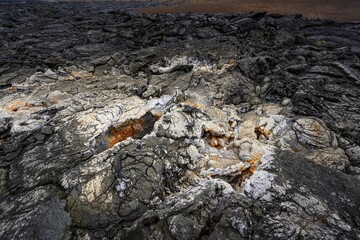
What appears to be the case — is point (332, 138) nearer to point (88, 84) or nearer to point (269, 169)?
point (269, 169)

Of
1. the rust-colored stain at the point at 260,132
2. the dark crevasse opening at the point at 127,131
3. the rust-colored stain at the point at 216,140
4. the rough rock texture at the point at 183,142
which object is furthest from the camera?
the rust-colored stain at the point at 260,132

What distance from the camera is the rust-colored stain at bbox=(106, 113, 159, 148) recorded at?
4367 millimetres

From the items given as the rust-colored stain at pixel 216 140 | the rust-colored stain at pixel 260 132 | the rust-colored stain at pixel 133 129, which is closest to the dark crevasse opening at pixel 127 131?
the rust-colored stain at pixel 133 129

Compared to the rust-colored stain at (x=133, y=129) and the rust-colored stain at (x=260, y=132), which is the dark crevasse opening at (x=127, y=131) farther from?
the rust-colored stain at (x=260, y=132)

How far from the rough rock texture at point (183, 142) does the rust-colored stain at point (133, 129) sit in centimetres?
2

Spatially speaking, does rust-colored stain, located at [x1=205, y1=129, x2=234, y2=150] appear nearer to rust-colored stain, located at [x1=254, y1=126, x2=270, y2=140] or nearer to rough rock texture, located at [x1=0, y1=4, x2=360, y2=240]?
rough rock texture, located at [x1=0, y1=4, x2=360, y2=240]

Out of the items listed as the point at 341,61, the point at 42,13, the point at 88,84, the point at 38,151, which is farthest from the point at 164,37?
the point at 42,13

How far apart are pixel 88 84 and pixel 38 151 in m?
2.43

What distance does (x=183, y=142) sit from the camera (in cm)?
414

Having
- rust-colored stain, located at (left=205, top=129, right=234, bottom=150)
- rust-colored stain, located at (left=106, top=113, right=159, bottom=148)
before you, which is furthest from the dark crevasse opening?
rust-colored stain, located at (left=205, top=129, right=234, bottom=150)

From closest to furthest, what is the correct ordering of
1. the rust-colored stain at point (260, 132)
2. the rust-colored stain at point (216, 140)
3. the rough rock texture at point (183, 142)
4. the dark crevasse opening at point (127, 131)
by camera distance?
the rough rock texture at point (183, 142)
the dark crevasse opening at point (127, 131)
the rust-colored stain at point (216, 140)
the rust-colored stain at point (260, 132)

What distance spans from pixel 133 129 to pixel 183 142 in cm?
96

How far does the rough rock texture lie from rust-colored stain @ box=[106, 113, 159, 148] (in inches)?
0.7

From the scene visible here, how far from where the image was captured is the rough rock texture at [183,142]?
310cm
